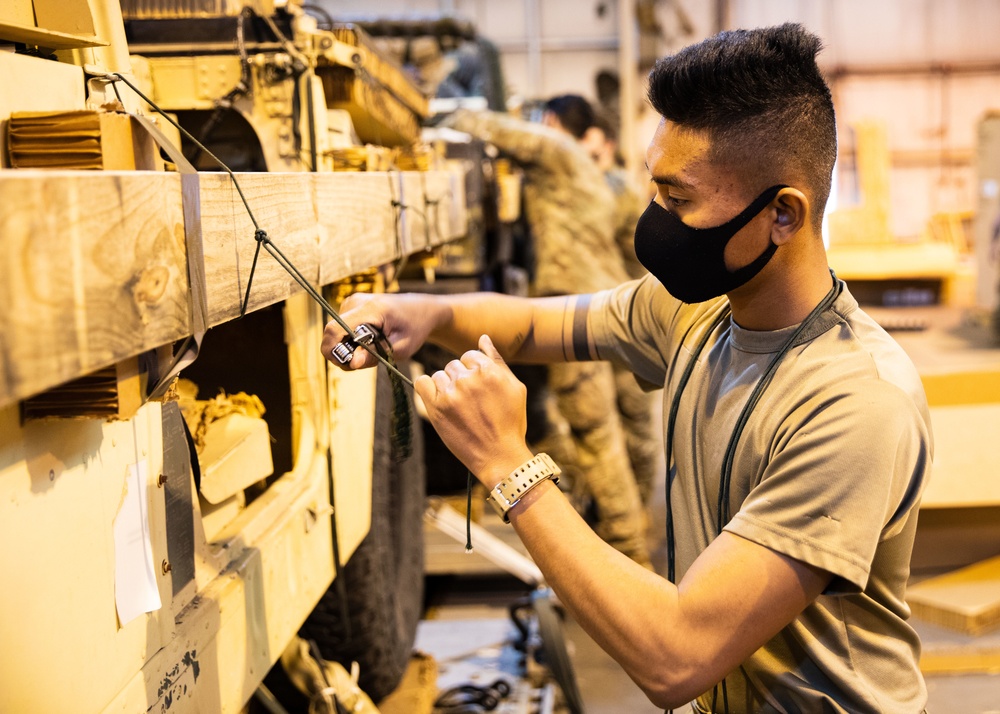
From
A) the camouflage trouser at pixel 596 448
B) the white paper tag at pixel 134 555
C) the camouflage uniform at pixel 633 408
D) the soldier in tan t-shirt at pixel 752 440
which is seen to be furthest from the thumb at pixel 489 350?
the camouflage uniform at pixel 633 408

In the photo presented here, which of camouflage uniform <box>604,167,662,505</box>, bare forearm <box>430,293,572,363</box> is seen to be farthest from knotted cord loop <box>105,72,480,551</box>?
camouflage uniform <box>604,167,662,505</box>

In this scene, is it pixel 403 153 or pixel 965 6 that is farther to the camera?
pixel 965 6

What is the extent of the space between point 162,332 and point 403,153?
6.18ft

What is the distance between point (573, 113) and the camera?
6488 mm

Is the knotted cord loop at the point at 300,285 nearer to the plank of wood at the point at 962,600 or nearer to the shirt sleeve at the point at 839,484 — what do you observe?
the shirt sleeve at the point at 839,484

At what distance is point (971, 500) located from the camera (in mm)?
4387

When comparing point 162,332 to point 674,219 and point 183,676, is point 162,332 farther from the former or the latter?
point 674,219

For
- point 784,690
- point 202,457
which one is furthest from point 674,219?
point 202,457

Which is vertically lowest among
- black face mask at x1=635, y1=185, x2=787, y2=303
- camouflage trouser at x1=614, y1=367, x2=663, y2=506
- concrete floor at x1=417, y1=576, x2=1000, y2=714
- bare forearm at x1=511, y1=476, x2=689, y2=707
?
concrete floor at x1=417, y1=576, x2=1000, y2=714

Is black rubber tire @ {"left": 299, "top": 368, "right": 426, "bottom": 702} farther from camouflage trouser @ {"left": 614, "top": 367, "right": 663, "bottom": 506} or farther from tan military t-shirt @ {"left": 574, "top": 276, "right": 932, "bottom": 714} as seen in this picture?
camouflage trouser @ {"left": 614, "top": 367, "right": 663, "bottom": 506}

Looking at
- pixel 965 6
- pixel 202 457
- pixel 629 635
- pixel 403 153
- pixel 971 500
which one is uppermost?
pixel 965 6

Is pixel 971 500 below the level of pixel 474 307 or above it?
below

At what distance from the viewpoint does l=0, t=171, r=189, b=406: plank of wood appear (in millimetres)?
708

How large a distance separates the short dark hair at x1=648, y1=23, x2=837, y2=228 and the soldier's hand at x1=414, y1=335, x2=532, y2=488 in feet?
1.48
